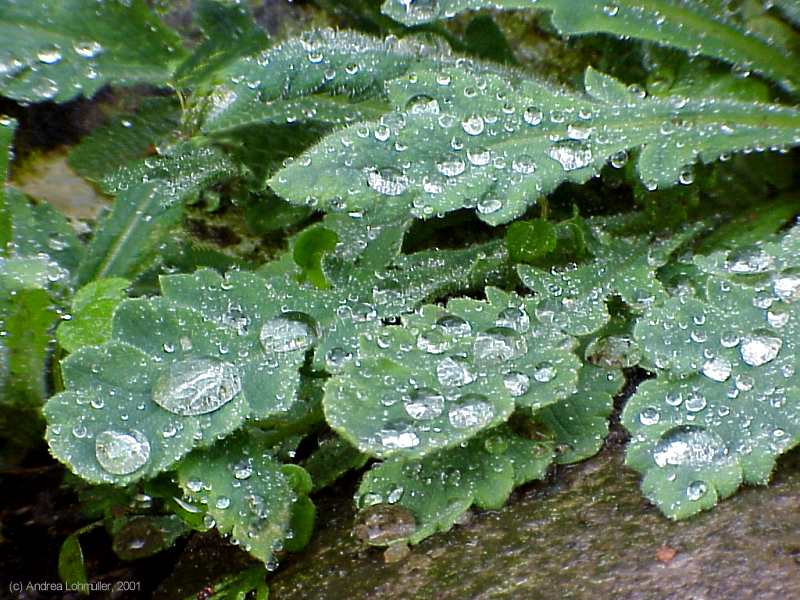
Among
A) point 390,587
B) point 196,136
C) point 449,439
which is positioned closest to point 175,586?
point 390,587

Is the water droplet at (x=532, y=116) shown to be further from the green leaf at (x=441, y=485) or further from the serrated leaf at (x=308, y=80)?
the green leaf at (x=441, y=485)

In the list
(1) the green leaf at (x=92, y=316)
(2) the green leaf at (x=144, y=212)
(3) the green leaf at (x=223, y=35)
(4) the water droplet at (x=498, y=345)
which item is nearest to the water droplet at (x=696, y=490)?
(4) the water droplet at (x=498, y=345)

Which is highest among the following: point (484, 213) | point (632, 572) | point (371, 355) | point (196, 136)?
point (196, 136)

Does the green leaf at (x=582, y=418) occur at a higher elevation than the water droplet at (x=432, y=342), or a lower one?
lower

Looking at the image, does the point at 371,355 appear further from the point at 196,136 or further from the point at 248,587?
the point at 196,136

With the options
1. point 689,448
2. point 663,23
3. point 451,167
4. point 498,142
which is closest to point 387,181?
point 451,167

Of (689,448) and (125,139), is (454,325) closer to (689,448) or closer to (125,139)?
(689,448)

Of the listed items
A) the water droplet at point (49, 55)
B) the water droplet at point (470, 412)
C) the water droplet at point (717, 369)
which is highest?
the water droplet at point (49, 55)
